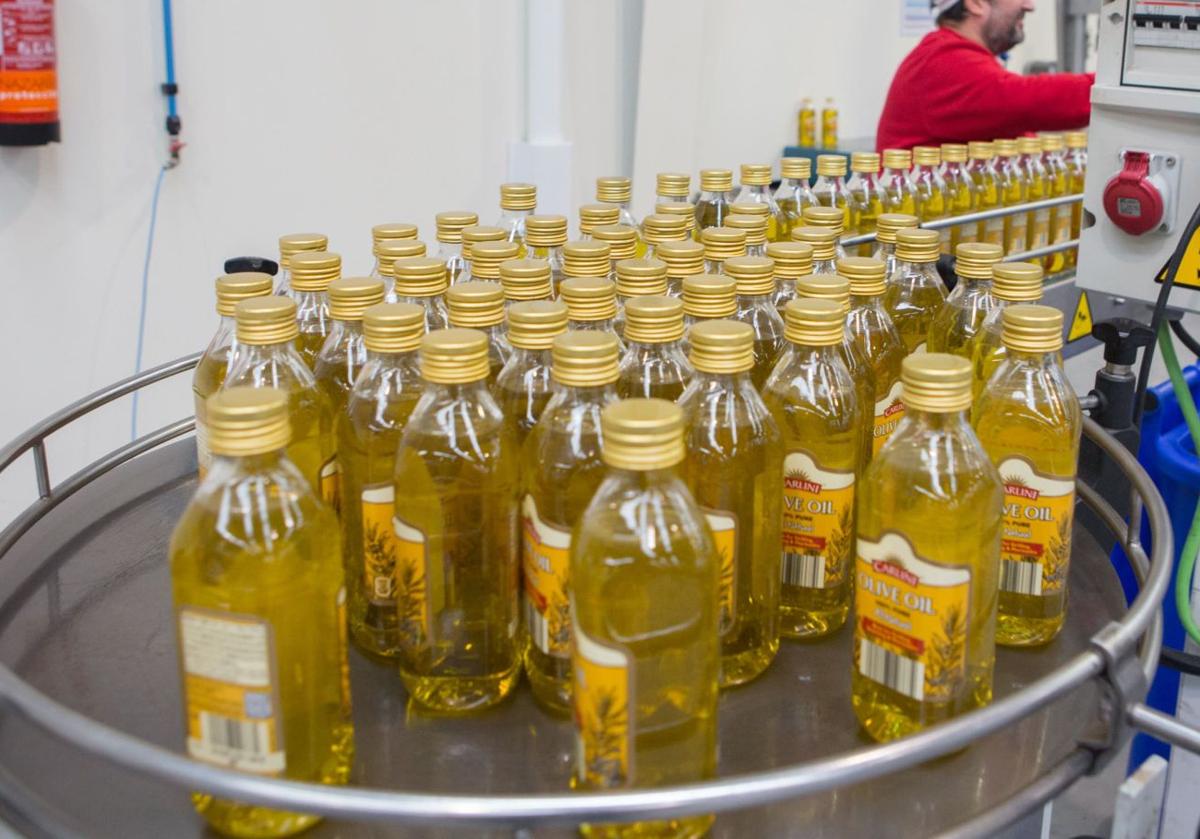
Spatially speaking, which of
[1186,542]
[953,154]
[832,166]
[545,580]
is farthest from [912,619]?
[953,154]

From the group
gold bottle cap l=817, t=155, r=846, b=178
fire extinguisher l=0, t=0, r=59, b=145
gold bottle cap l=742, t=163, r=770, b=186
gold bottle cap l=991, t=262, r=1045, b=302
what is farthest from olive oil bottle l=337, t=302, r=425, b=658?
fire extinguisher l=0, t=0, r=59, b=145

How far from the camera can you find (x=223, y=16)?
2.75 m

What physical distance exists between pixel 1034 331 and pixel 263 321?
0.61m

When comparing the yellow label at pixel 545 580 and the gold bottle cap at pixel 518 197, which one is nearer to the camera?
the yellow label at pixel 545 580

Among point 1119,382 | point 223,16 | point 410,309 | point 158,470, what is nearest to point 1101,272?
point 1119,382

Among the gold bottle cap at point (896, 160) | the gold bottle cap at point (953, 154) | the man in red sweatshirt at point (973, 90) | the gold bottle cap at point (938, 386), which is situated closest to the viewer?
the gold bottle cap at point (938, 386)

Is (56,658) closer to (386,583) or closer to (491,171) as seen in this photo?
(386,583)

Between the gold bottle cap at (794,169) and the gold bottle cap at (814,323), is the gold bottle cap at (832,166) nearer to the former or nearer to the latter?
the gold bottle cap at (794,169)

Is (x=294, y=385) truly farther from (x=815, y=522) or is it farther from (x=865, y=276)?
(x=865, y=276)

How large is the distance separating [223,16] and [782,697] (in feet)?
7.95

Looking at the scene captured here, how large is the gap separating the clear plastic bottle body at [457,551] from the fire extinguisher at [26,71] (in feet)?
6.18

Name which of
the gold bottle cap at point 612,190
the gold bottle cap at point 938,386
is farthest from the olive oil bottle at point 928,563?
the gold bottle cap at point 612,190

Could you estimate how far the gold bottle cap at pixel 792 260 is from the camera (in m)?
1.16

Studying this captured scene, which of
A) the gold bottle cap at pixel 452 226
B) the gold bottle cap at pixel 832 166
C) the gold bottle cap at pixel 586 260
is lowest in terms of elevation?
the gold bottle cap at pixel 586 260
